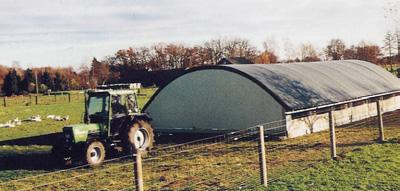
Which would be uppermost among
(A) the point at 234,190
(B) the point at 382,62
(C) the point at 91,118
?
(B) the point at 382,62

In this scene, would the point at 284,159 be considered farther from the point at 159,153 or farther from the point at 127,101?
Result: the point at 127,101

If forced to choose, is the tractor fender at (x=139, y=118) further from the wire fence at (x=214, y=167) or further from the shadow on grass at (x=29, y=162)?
the shadow on grass at (x=29, y=162)

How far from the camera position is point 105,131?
16.2 m

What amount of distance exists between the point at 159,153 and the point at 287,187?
770 centimetres

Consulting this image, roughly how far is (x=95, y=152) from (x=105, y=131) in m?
1.08

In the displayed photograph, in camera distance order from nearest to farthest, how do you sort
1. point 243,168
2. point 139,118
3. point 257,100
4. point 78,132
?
1. point 243,168
2. point 78,132
3. point 139,118
4. point 257,100

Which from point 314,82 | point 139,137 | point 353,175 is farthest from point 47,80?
point 353,175

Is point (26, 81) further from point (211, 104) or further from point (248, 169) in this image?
point (248, 169)

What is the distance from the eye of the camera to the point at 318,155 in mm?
14016

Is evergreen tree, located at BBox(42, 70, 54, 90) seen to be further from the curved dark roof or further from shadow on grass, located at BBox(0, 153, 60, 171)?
shadow on grass, located at BBox(0, 153, 60, 171)

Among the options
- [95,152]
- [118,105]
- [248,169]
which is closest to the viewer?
[248,169]

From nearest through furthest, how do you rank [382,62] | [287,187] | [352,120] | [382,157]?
[287,187], [382,157], [352,120], [382,62]

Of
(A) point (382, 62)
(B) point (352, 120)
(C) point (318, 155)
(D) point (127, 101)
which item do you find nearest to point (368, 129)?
(B) point (352, 120)

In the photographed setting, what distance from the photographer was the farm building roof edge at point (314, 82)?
21047 millimetres
